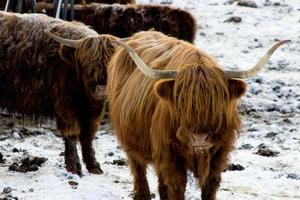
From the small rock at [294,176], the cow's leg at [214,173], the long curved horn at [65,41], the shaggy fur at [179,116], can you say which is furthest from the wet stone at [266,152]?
the cow's leg at [214,173]

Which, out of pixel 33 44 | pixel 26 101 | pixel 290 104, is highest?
pixel 33 44

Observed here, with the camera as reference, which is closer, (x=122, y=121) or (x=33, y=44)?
(x=122, y=121)

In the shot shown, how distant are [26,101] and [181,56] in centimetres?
236

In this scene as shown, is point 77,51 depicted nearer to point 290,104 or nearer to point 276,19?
point 290,104

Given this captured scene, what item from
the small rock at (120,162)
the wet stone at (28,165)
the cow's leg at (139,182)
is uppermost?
the cow's leg at (139,182)

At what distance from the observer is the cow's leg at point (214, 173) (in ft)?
12.9

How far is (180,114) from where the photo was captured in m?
3.71

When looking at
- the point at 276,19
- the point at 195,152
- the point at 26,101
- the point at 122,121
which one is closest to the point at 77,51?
the point at 26,101

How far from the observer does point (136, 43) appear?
487cm

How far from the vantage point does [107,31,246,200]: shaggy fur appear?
366cm

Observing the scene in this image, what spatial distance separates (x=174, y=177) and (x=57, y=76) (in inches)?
86.2

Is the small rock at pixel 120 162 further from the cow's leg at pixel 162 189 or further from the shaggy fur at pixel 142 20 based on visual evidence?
the shaggy fur at pixel 142 20

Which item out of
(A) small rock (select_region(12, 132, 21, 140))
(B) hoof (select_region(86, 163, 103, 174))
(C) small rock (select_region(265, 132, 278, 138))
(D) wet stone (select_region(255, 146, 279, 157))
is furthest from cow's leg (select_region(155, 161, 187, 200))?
(C) small rock (select_region(265, 132, 278, 138))

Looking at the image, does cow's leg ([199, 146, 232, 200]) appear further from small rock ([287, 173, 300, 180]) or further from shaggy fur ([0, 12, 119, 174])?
small rock ([287, 173, 300, 180])
